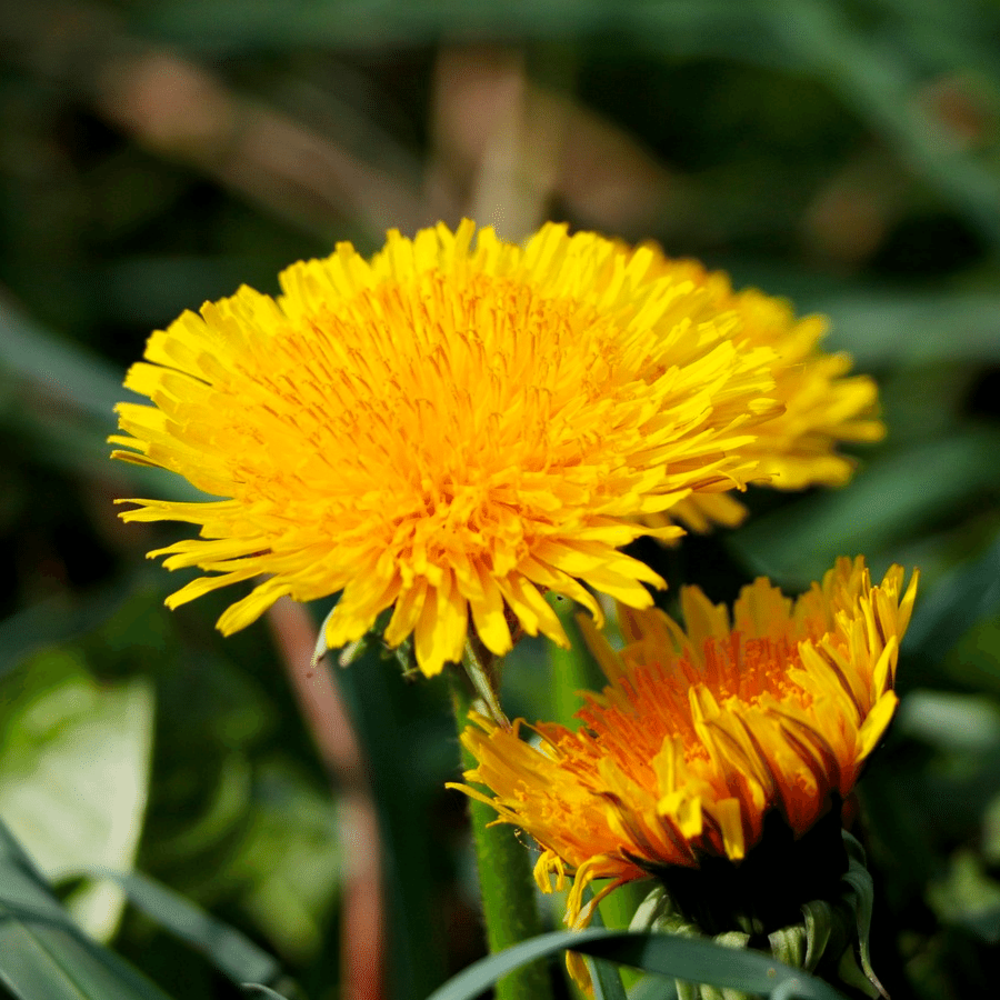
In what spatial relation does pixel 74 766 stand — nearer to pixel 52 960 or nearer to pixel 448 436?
pixel 52 960

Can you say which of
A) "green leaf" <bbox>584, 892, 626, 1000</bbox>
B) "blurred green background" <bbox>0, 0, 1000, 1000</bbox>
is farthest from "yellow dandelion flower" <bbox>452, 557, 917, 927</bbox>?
"blurred green background" <bbox>0, 0, 1000, 1000</bbox>

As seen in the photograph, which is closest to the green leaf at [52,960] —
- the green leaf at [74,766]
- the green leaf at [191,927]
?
the green leaf at [191,927]

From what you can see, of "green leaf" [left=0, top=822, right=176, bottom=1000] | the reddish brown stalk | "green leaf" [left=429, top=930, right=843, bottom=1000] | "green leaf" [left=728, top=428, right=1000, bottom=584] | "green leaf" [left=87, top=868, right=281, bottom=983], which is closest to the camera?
"green leaf" [left=429, top=930, right=843, bottom=1000]

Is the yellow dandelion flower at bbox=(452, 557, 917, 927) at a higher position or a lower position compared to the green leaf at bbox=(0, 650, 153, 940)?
higher

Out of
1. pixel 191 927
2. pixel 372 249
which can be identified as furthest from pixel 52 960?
pixel 372 249

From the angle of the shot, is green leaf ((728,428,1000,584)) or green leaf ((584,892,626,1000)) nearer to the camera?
green leaf ((584,892,626,1000))

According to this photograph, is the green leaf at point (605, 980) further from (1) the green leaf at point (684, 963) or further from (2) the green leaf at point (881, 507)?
(2) the green leaf at point (881, 507)

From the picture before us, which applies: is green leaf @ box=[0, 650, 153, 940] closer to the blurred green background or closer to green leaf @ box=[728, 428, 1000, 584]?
the blurred green background
